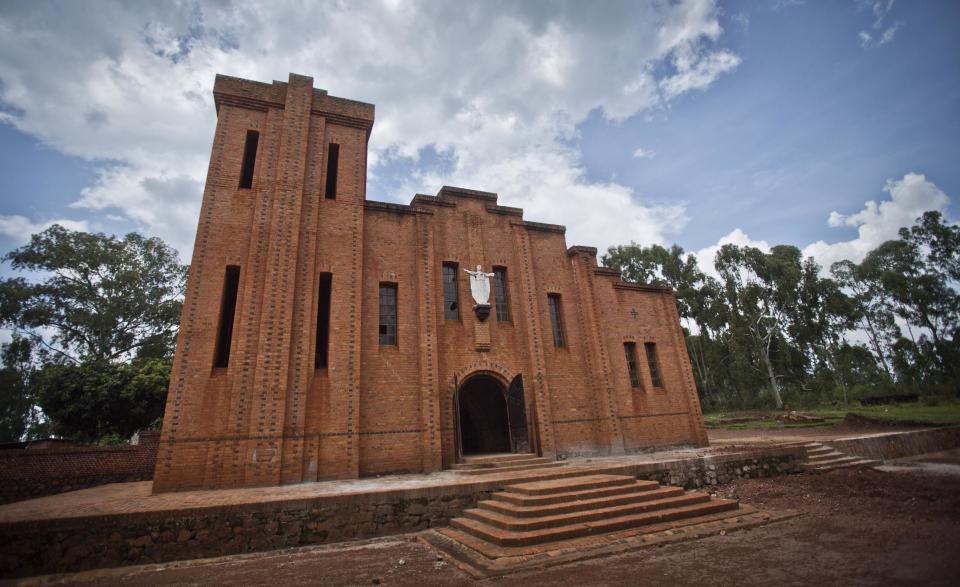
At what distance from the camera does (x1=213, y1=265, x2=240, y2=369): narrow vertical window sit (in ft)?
39.7

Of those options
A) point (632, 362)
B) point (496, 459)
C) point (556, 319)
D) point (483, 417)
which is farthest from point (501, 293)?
point (632, 362)

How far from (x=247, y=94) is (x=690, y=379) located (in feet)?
63.3

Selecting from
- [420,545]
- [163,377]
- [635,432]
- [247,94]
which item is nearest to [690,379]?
[635,432]

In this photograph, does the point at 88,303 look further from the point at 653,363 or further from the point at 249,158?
the point at 653,363

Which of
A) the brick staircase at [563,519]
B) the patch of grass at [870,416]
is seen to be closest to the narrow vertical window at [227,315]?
the brick staircase at [563,519]

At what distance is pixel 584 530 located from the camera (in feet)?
23.2

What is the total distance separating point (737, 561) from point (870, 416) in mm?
26593

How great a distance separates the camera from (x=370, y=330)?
13469 mm

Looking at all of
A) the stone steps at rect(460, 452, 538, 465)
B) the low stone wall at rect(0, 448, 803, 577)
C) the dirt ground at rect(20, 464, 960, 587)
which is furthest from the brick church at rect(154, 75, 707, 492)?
the dirt ground at rect(20, 464, 960, 587)

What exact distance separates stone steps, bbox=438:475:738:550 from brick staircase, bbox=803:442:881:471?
6652 millimetres

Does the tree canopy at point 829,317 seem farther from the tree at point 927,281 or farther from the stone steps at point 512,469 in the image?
the stone steps at point 512,469

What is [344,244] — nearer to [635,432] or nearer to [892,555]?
[635,432]

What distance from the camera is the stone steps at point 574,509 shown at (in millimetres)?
7035

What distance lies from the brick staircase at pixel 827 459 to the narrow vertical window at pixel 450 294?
11580 millimetres
